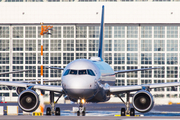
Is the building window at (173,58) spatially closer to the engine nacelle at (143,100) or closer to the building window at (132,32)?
the building window at (132,32)

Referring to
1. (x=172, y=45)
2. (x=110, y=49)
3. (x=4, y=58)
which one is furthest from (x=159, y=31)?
(x=4, y=58)

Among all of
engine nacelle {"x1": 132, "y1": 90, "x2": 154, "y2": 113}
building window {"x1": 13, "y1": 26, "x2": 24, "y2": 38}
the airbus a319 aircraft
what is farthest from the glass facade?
engine nacelle {"x1": 132, "y1": 90, "x2": 154, "y2": 113}

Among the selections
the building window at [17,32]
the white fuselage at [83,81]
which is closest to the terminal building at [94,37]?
the building window at [17,32]

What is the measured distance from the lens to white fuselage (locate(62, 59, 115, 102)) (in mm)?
25812

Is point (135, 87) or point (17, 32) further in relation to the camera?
point (17, 32)

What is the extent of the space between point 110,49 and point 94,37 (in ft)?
11.5

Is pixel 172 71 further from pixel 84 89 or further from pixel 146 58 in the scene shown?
pixel 84 89

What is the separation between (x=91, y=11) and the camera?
224 ft

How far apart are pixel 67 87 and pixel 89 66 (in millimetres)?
2603

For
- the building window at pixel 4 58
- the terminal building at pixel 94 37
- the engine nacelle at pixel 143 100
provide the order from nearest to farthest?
the engine nacelle at pixel 143 100
the terminal building at pixel 94 37
the building window at pixel 4 58

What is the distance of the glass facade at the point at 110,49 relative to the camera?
68.8m

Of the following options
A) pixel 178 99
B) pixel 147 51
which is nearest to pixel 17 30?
pixel 147 51

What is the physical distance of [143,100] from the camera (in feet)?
91.2

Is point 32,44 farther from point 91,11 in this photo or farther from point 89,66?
point 89,66
